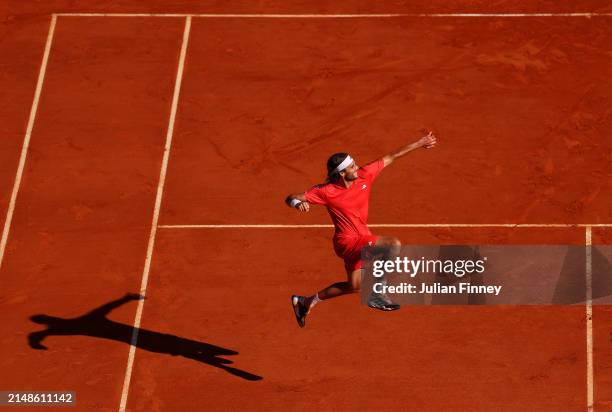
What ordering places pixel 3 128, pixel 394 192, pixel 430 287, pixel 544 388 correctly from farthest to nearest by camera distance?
pixel 3 128 → pixel 394 192 → pixel 430 287 → pixel 544 388

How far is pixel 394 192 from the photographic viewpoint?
1891 centimetres

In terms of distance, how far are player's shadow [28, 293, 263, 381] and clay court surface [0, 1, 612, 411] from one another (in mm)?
39

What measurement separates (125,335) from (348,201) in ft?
13.0

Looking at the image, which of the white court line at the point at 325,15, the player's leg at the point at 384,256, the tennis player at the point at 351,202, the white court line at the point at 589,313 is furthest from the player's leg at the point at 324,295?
the white court line at the point at 325,15

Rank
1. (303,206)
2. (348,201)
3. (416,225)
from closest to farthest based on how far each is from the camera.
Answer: (303,206) < (348,201) < (416,225)

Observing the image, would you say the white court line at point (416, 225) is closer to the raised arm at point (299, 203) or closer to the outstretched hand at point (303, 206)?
the raised arm at point (299, 203)

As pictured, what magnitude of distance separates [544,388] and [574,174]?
13.4ft

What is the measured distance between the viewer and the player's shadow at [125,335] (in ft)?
55.3

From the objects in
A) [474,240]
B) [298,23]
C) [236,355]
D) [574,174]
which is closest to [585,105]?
[574,174]

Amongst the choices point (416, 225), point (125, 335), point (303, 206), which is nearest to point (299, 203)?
point (303, 206)

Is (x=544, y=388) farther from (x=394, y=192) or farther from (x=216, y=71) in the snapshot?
(x=216, y=71)

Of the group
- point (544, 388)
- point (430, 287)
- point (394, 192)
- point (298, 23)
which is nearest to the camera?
point (544, 388)

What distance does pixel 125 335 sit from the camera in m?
17.2

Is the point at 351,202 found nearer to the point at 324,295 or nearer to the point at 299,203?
the point at 299,203
